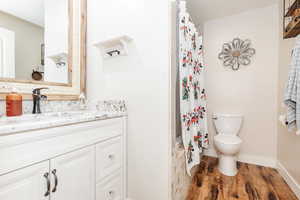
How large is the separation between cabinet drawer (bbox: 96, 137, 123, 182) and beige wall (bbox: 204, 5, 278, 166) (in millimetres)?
1813

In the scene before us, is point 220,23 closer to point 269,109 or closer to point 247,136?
point 269,109

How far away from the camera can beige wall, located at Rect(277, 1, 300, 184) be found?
57.3 inches

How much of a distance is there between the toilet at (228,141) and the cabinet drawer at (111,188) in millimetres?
1301

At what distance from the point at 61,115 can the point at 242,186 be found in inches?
78.1

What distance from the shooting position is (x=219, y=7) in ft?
6.85

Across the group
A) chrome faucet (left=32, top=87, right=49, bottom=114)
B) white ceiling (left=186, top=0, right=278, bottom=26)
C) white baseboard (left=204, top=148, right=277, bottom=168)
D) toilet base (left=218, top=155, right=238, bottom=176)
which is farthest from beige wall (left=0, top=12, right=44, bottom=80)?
→ white baseboard (left=204, top=148, right=277, bottom=168)

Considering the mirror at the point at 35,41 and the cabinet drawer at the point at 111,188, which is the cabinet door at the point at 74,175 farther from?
the mirror at the point at 35,41

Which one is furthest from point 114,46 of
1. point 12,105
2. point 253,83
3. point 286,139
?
point 286,139

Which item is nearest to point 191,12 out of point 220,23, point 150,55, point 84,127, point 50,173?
point 220,23

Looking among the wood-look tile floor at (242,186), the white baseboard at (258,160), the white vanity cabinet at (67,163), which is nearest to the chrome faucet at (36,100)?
the white vanity cabinet at (67,163)

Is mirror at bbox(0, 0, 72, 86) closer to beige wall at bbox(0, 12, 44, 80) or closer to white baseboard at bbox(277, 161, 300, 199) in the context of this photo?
beige wall at bbox(0, 12, 44, 80)

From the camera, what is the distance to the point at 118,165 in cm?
114

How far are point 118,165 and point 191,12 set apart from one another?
2.36 metres

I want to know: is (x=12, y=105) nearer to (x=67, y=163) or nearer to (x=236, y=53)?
(x=67, y=163)
